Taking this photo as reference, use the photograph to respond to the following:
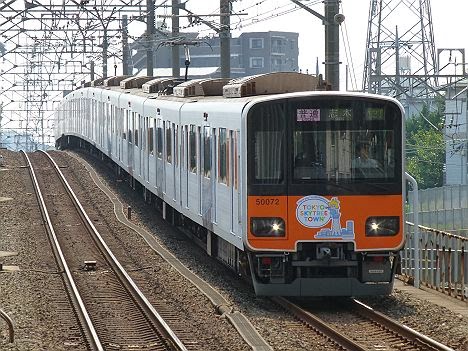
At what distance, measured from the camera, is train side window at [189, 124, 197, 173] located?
16734 millimetres

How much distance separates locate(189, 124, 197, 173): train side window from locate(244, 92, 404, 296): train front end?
145 inches

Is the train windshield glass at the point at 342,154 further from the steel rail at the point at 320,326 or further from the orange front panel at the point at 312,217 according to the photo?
the steel rail at the point at 320,326

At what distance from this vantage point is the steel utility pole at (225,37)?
983 inches

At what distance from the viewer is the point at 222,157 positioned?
47.5 ft

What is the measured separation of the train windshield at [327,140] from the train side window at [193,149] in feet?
12.0

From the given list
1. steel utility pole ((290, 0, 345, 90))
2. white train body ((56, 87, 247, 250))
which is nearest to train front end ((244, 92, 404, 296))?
white train body ((56, 87, 247, 250))

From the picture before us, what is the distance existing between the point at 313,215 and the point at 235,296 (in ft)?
4.72

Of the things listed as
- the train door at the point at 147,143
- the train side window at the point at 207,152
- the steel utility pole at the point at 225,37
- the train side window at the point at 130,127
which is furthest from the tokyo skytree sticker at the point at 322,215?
the train side window at the point at 130,127

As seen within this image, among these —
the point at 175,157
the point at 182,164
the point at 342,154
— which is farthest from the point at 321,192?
the point at 175,157

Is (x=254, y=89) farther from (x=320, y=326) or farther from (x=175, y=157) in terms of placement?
(x=175, y=157)

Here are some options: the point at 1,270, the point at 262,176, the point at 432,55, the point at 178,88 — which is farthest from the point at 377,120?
the point at 432,55

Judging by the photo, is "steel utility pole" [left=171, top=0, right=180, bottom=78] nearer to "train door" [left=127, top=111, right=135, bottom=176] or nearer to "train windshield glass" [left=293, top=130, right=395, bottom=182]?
"train door" [left=127, top=111, right=135, bottom=176]

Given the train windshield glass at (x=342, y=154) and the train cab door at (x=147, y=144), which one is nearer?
the train windshield glass at (x=342, y=154)

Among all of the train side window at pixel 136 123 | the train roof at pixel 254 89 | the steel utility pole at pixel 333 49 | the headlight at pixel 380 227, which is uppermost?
the steel utility pole at pixel 333 49
